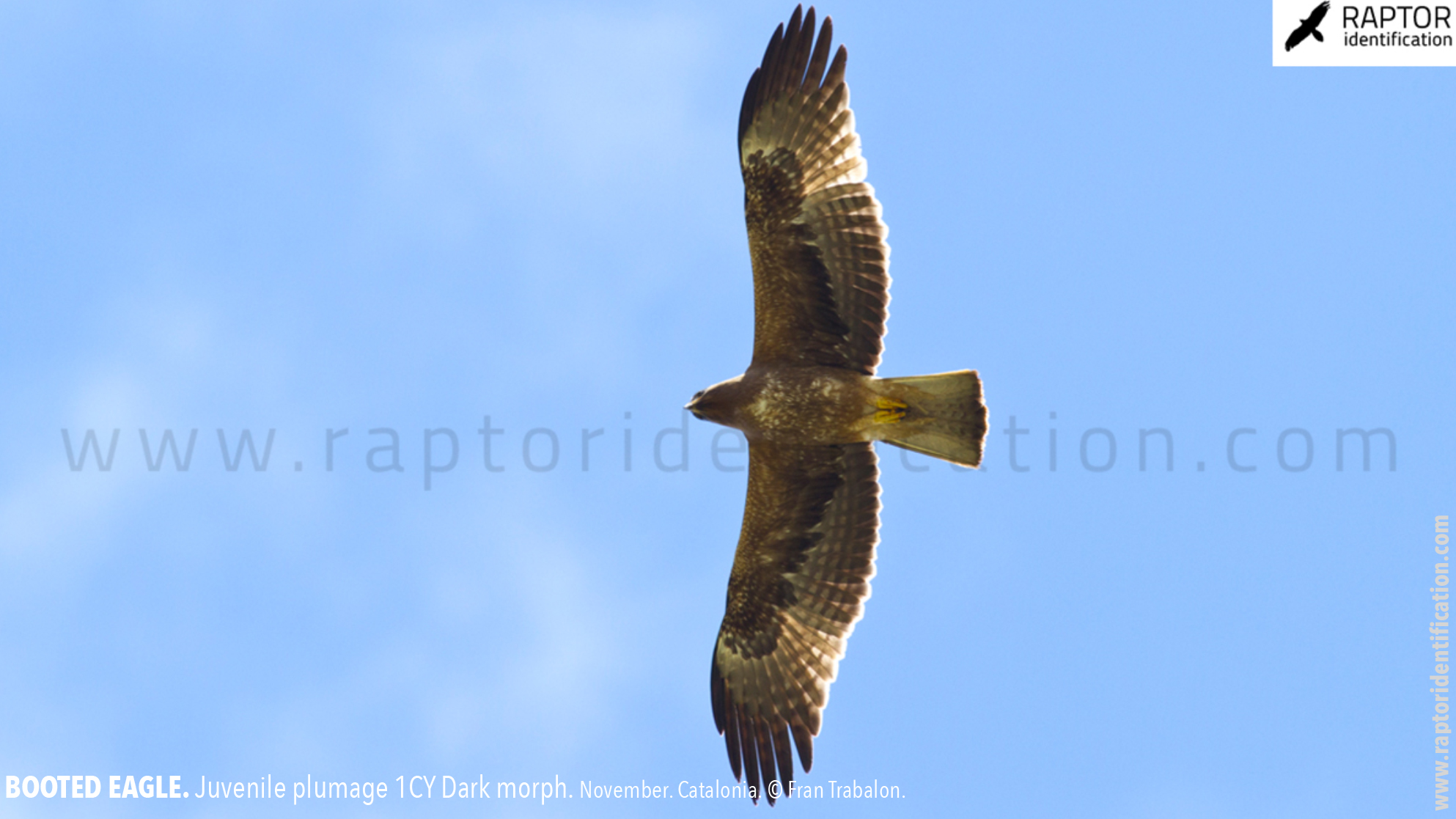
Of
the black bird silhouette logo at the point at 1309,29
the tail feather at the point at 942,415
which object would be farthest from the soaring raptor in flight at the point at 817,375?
the black bird silhouette logo at the point at 1309,29

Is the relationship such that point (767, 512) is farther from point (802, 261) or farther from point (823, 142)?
point (823, 142)

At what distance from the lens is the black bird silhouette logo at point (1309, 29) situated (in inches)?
566

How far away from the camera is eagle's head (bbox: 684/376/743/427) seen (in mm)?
11547

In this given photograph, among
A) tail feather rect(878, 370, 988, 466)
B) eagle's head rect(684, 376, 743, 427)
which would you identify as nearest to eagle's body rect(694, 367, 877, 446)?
eagle's head rect(684, 376, 743, 427)

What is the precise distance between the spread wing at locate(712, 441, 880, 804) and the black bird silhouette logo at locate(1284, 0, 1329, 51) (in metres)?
6.71

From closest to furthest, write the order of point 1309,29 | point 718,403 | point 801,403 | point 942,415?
point 942,415
point 801,403
point 718,403
point 1309,29

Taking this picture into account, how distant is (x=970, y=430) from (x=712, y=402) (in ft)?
7.04

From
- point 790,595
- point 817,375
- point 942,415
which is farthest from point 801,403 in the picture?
point 790,595

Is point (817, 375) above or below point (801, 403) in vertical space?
above

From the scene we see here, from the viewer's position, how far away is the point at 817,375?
11.4 metres

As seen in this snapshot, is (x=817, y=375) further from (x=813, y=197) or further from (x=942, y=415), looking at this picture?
(x=813, y=197)

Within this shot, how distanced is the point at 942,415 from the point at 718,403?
1854mm

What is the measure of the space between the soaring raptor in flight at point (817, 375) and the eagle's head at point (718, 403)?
14 mm

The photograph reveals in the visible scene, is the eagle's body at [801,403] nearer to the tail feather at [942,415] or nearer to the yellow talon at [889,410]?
the yellow talon at [889,410]
